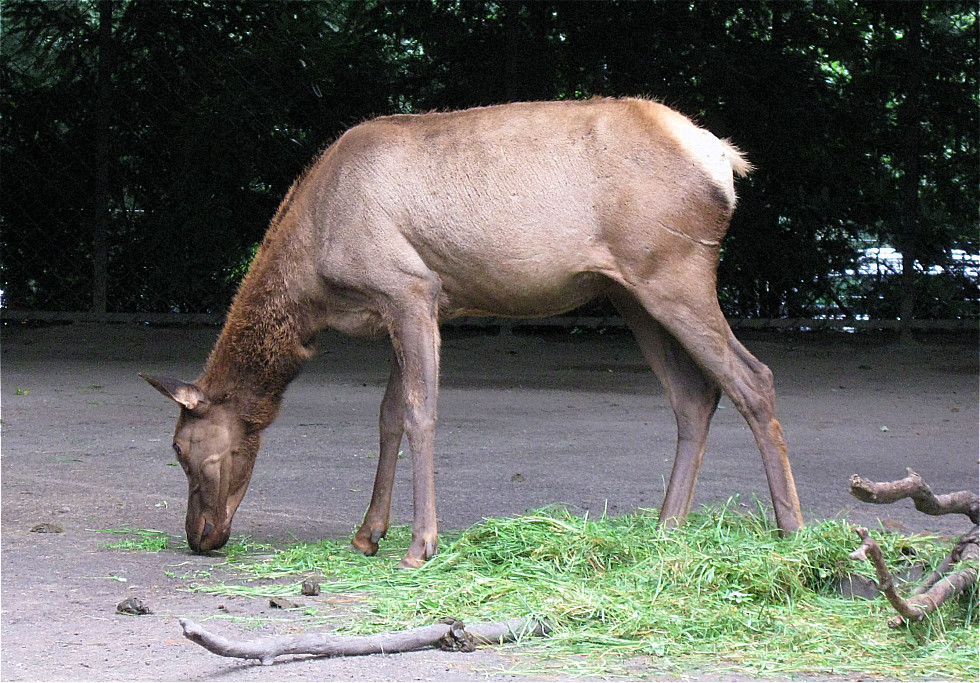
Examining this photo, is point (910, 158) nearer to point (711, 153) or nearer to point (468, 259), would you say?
point (711, 153)

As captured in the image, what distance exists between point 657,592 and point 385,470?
1.55 meters

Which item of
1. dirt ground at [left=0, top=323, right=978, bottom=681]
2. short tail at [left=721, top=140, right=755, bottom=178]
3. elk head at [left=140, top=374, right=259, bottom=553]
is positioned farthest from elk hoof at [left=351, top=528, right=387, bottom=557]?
short tail at [left=721, top=140, right=755, bottom=178]

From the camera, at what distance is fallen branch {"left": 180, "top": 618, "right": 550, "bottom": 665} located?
3109 mm

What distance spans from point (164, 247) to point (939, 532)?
938cm

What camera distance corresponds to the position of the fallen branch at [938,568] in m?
3.07

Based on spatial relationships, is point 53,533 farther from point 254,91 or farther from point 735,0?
point 735,0

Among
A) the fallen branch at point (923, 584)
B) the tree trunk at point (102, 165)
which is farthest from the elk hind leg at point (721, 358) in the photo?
the tree trunk at point (102, 165)

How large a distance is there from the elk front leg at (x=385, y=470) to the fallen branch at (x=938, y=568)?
208 cm

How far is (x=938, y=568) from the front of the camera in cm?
365

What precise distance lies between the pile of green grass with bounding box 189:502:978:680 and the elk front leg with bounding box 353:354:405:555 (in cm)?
9

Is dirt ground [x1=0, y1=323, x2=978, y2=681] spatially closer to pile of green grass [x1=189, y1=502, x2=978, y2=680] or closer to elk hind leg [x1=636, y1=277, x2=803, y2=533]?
pile of green grass [x1=189, y1=502, x2=978, y2=680]

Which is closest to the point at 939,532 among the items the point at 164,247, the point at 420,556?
the point at 420,556

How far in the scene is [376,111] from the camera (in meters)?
11.9

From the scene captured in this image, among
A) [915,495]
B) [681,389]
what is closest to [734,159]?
[681,389]
